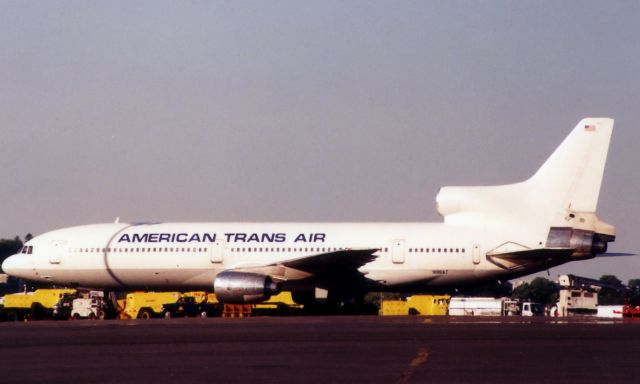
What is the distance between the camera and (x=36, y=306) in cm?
4353

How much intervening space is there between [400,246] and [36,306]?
16.4 meters

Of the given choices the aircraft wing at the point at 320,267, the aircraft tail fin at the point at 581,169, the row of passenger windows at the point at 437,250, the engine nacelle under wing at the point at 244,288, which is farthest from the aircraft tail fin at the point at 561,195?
the engine nacelle under wing at the point at 244,288

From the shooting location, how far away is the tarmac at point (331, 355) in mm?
14328

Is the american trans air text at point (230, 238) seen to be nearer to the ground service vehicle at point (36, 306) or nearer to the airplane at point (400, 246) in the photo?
the airplane at point (400, 246)

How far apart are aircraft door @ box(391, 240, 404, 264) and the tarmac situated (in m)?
12.9

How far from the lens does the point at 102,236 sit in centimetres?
4338

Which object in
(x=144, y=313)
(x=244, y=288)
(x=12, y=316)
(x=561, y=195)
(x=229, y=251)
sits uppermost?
(x=561, y=195)

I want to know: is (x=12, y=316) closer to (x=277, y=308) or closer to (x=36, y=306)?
(x=36, y=306)

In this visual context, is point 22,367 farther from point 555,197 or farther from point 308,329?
point 555,197

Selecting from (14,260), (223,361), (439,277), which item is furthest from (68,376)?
(14,260)

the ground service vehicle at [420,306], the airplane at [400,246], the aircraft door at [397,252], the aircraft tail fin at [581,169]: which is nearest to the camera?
the airplane at [400,246]

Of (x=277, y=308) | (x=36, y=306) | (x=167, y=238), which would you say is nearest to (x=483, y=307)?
(x=277, y=308)

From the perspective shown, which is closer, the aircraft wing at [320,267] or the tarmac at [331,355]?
the tarmac at [331,355]

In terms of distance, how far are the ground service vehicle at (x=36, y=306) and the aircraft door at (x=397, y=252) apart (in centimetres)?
1486
